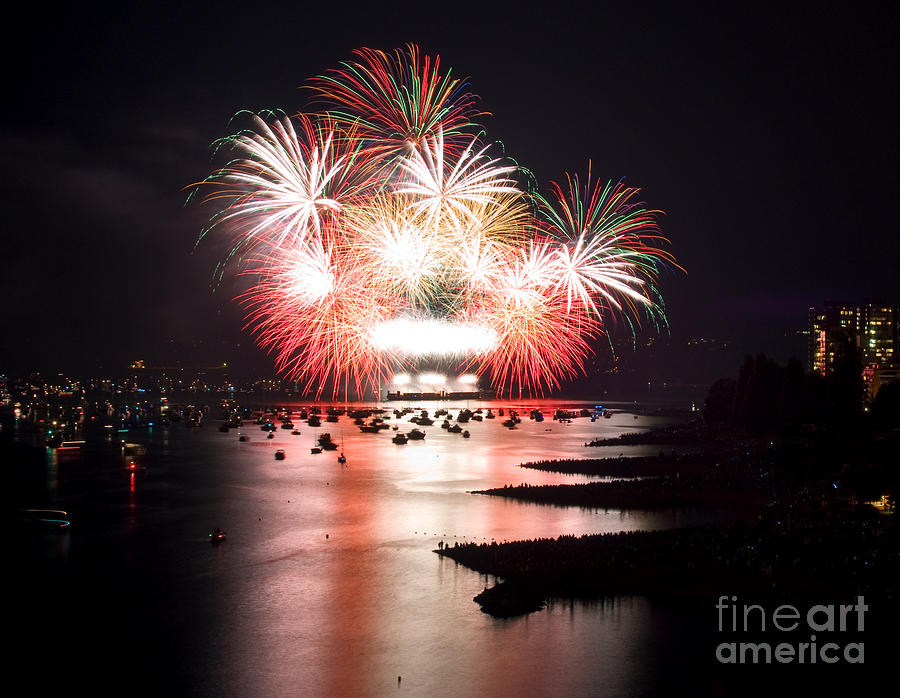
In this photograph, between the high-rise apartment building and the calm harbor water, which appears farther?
the high-rise apartment building

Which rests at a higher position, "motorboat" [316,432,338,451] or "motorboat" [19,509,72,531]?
"motorboat" [316,432,338,451]

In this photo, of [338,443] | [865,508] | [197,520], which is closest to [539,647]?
[865,508]

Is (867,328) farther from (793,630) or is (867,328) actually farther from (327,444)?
(793,630)

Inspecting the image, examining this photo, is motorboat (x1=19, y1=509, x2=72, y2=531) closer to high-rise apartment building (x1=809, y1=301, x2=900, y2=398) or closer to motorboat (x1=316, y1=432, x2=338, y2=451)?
motorboat (x1=316, y1=432, x2=338, y2=451)

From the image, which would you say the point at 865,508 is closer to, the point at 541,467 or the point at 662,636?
the point at 662,636

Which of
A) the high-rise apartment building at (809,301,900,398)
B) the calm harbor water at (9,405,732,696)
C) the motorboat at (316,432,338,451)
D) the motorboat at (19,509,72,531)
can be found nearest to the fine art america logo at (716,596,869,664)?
the calm harbor water at (9,405,732,696)

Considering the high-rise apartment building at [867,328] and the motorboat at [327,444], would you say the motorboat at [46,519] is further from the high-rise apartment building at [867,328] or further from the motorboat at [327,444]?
the high-rise apartment building at [867,328]

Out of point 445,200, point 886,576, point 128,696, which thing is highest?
point 445,200

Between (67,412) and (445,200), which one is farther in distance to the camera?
(67,412)

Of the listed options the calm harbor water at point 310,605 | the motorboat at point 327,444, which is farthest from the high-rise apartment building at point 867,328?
the calm harbor water at point 310,605
